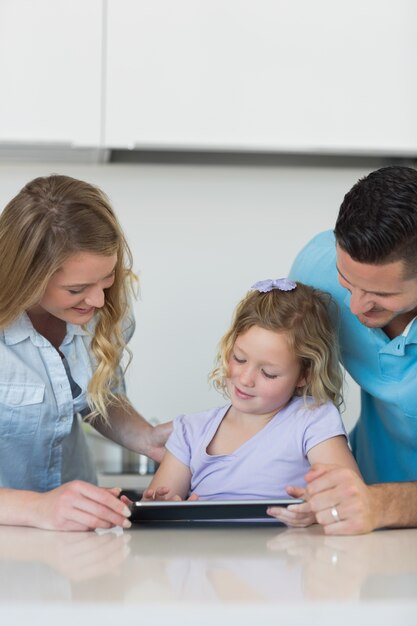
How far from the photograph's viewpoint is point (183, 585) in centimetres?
106

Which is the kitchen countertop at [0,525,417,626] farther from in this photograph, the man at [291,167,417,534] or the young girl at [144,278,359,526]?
the young girl at [144,278,359,526]

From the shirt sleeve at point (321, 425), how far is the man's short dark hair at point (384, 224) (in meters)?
0.32

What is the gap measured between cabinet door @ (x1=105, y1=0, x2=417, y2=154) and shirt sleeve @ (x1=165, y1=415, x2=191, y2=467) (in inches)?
37.3

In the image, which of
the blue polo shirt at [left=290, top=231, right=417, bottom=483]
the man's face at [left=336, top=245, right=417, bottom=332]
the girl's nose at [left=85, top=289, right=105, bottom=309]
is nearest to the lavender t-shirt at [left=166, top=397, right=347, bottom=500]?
the blue polo shirt at [left=290, top=231, right=417, bottom=483]

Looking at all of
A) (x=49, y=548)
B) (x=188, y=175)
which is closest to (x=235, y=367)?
(x=49, y=548)

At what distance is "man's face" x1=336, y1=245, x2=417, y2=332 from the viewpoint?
1.58 metres

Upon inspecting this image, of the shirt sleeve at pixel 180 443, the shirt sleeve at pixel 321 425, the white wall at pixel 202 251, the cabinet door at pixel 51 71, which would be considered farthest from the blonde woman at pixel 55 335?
the white wall at pixel 202 251

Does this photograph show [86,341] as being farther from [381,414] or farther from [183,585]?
[183,585]

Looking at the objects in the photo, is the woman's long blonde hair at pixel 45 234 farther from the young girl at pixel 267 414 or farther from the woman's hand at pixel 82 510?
the woman's hand at pixel 82 510

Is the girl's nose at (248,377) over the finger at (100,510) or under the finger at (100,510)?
over

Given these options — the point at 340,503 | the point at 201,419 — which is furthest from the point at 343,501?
the point at 201,419

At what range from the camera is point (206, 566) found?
1.17 m

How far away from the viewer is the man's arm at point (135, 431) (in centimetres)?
197

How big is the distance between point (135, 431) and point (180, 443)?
175 millimetres
